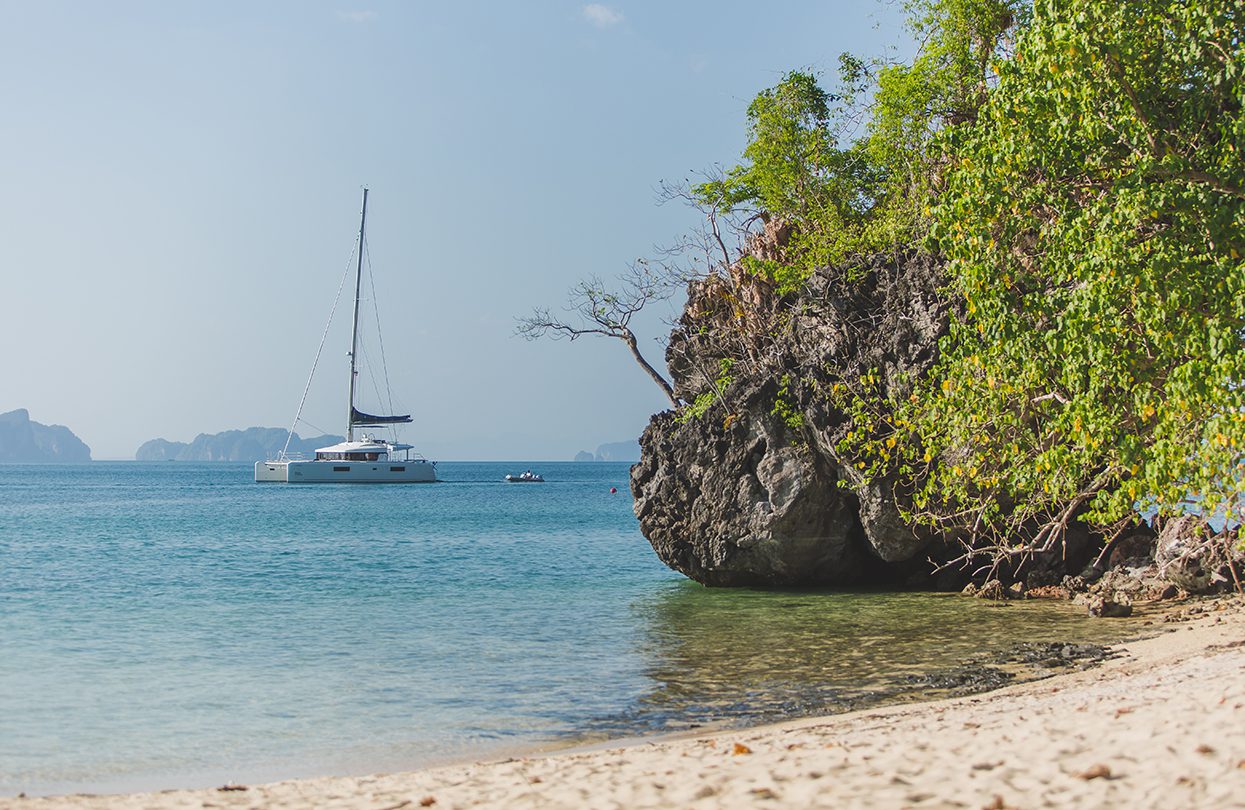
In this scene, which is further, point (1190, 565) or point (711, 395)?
point (711, 395)

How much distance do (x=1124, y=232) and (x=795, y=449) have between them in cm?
1062

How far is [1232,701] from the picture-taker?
7137 millimetres

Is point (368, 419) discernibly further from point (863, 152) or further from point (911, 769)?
point (911, 769)

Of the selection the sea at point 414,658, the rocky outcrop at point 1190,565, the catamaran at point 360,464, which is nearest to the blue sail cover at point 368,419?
the catamaran at point 360,464

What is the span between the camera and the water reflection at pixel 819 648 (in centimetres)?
1135

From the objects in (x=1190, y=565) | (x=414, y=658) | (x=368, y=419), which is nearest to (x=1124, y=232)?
(x=1190, y=565)

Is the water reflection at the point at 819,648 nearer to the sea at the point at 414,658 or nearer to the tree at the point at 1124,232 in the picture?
the sea at the point at 414,658

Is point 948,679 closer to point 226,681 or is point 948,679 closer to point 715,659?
point 715,659

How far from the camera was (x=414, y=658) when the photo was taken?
14992mm

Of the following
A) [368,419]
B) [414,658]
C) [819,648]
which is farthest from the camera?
[368,419]

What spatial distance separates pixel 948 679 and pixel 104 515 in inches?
2103

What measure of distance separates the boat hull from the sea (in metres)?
50.5

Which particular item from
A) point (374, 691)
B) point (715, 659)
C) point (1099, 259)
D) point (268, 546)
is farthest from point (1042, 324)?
point (268, 546)

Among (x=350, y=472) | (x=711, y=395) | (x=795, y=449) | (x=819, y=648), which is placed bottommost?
(x=819, y=648)
